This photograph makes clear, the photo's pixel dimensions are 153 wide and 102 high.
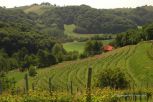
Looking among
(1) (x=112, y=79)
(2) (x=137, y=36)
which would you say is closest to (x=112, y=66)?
(1) (x=112, y=79)

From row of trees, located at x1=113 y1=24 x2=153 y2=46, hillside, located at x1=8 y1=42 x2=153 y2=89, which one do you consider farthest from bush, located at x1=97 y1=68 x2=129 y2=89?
row of trees, located at x1=113 y1=24 x2=153 y2=46

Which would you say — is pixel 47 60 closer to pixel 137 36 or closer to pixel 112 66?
pixel 137 36

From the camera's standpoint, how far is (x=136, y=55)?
11169 cm

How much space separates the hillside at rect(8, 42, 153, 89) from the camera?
96625 millimetres

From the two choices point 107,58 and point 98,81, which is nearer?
point 98,81

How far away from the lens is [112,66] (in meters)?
107

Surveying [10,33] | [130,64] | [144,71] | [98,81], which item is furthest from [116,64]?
[10,33]

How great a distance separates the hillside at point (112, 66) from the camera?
96.6 metres

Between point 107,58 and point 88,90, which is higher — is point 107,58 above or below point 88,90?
below

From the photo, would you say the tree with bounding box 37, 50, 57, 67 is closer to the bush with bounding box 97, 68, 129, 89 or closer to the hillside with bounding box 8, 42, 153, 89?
the hillside with bounding box 8, 42, 153, 89

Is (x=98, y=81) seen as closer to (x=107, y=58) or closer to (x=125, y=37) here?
(x=107, y=58)

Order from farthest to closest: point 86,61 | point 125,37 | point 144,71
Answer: point 125,37 < point 86,61 < point 144,71

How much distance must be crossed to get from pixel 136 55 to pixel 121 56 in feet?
19.4

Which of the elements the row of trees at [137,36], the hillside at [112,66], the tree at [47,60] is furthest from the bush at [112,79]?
the tree at [47,60]
